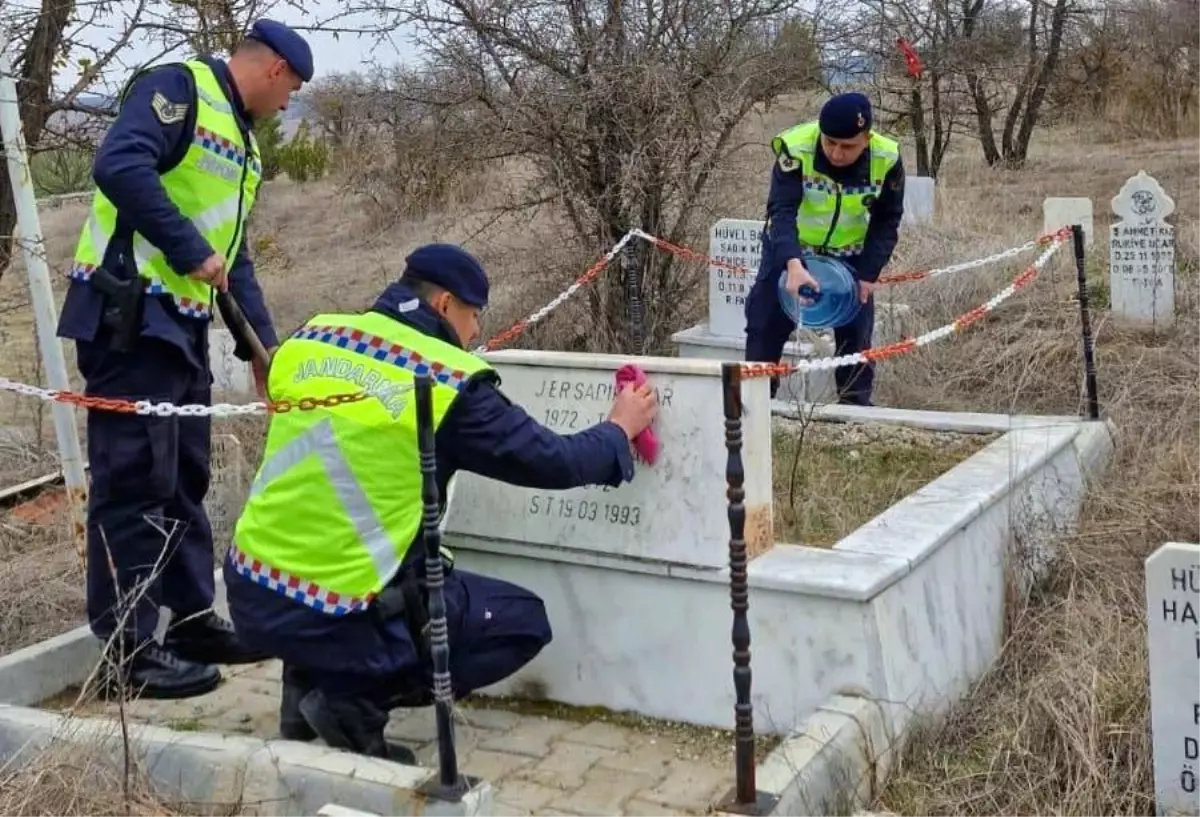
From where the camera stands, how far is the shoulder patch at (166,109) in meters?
4.14

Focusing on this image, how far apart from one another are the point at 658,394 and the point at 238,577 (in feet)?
4.14

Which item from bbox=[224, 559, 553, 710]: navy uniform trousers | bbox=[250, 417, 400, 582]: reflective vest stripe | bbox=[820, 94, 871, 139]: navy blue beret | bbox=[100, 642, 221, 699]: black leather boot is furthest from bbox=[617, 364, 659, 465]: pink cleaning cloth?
bbox=[820, 94, 871, 139]: navy blue beret

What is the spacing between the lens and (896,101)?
1880 cm

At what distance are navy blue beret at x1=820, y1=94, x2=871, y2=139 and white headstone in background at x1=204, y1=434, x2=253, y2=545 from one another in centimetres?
283

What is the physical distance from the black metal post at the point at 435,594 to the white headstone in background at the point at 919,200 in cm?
993

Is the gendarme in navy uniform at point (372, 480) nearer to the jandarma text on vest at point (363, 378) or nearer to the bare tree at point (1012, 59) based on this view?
the jandarma text on vest at point (363, 378)

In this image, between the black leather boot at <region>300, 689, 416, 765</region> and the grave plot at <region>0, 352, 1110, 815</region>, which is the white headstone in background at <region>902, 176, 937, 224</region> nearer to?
the grave plot at <region>0, 352, 1110, 815</region>

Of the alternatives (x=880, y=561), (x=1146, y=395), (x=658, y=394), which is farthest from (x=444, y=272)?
(x=1146, y=395)

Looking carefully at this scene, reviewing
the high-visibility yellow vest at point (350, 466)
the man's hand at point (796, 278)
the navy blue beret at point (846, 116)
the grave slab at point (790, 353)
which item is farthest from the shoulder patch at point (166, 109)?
the grave slab at point (790, 353)

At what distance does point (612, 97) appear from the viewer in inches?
344

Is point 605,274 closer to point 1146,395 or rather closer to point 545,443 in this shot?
point 1146,395

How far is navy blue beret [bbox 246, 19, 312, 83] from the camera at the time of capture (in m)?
4.31

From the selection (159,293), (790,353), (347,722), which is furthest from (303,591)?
(790,353)

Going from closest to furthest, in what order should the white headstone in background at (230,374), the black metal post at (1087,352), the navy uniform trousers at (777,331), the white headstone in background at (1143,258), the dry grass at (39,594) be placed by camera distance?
the dry grass at (39,594) < the black metal post at (1087,352) < the navy uniform trousers at (777,331) < the white headstone in background at (1143,258) < the white headstone in background at (230,374)
